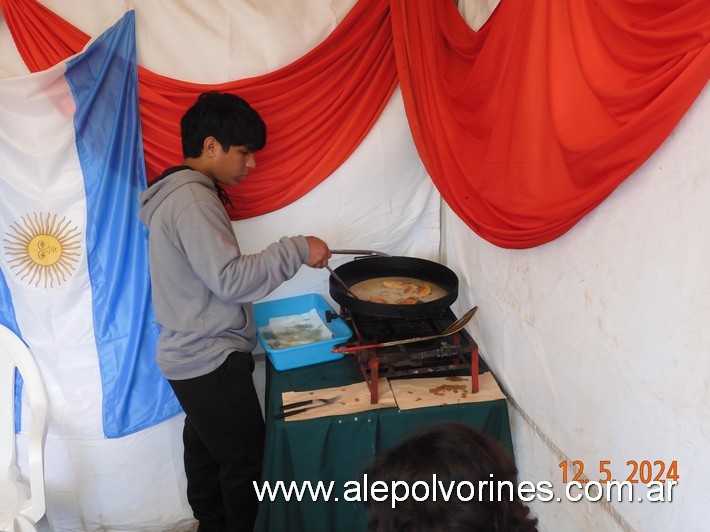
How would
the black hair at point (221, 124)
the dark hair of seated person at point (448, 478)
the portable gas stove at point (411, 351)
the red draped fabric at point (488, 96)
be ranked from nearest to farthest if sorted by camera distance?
the dark hair of seated person at point (448, 478) → the red draped fabric at point (488, 96) → the black hair at point (221, 124) → the portable gas stove at point (411, 351)

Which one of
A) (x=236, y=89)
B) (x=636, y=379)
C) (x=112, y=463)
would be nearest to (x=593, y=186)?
(x=636, y=379)

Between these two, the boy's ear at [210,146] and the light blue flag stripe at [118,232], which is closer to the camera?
the boy's ear at [210,146]

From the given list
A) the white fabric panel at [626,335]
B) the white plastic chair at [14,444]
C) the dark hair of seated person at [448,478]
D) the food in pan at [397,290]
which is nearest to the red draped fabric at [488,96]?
the white fabric panel at [626,335]

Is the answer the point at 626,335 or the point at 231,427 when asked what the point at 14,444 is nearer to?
the point at 231,427

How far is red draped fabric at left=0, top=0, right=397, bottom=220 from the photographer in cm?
204

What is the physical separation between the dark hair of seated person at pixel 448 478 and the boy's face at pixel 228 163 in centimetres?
121

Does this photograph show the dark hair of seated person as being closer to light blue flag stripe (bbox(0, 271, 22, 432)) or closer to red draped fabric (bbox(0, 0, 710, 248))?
red draped fabric (bbox(0, 0, 710, 248))

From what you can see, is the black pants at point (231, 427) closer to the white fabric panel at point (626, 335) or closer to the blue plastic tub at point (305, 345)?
the blue plastic tub at point (305, 345)

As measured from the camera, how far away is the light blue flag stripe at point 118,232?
197cm

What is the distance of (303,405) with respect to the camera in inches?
73.3

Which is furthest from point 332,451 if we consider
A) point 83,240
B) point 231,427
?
point 83,240

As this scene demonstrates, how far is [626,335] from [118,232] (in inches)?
72.7

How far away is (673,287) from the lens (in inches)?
44.6

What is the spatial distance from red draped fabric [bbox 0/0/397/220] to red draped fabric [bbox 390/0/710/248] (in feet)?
0.44
